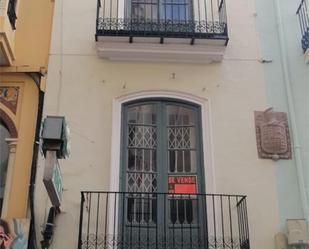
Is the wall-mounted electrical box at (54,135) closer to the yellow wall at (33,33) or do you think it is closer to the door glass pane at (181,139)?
the door glass pane at (181,139)

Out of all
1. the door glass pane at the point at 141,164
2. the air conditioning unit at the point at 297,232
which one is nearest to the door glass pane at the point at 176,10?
the door glass pane at the point at 141,164

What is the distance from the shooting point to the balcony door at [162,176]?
306 inches

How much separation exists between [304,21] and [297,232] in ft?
12.9

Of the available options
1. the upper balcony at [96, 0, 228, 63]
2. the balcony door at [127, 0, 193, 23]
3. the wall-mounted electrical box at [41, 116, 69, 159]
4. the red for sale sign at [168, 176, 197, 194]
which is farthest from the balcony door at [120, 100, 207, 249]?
the wall-mounted electrical box at [41, 116, 69, 159]

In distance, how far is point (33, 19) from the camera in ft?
30.7

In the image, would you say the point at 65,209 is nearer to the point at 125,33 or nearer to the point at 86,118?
the point at 86,118

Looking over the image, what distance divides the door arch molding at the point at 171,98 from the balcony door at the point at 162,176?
0.10m

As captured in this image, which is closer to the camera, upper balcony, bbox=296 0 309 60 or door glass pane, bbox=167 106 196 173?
door glass pane, bbox=167 106 196 173

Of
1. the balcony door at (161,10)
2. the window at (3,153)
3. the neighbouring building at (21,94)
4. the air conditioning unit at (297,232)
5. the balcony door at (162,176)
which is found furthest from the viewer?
the balcony door at (161,10)

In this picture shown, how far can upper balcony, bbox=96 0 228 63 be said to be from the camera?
348 inches

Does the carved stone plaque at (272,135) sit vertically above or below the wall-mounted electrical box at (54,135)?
above

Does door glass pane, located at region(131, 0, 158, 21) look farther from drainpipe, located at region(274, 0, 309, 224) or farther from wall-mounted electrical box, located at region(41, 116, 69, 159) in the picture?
wall-mounted electrical box, located at region(41, 116, 69, 159)

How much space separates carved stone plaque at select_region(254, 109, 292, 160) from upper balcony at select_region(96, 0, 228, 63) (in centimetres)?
133

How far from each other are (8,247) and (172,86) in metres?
3.61
